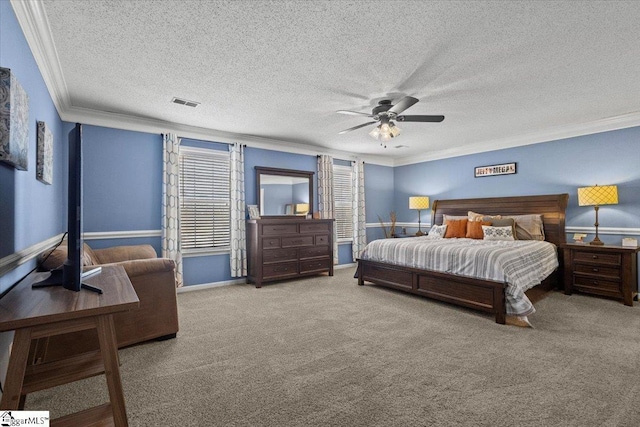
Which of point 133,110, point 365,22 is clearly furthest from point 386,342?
point 133,110

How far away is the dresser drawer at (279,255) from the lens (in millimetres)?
5141

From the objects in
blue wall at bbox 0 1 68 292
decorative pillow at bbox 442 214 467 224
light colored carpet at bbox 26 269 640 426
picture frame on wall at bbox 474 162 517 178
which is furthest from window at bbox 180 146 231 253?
picture frame on wall at bbox 474 162 517 178

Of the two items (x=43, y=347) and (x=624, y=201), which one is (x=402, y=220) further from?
(x=43, y=347)

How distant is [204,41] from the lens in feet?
8.05

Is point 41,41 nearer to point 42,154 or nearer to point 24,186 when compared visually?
point 42,154

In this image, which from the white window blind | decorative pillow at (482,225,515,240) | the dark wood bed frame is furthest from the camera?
the white window blind

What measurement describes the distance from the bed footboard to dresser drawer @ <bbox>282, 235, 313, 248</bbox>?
1.06m

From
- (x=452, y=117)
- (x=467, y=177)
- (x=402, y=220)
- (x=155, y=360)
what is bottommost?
(x=155, y=360)

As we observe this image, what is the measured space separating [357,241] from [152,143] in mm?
4434

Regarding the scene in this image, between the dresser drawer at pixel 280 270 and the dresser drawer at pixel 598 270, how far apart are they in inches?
168

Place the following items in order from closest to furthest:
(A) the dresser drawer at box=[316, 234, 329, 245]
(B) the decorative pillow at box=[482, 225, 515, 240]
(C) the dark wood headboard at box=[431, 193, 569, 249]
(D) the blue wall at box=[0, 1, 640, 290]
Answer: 1. (D) the blue wall at box=[0, 1, 640, 290]
2. (B) the decorative pillow at box=[482, 225, 515, 240]
3. (C) the dark wood headboard at box=[431, 193, 569, 249]
4. (A) the dresser drawer at box=[316, 234, 329, 245]

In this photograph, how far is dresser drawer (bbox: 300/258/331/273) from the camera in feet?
18.2

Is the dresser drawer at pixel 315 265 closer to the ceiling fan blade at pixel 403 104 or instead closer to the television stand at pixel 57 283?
the ceiling fan blade at pixel 403 104

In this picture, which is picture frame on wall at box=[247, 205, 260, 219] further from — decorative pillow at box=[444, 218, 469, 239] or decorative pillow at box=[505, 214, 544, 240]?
decorative pillow at box=[505, 214, 544, 240]
